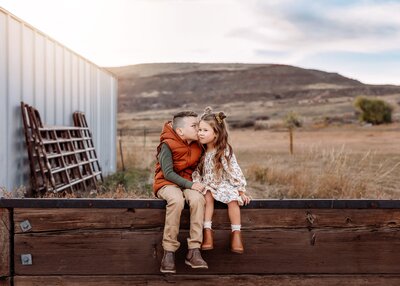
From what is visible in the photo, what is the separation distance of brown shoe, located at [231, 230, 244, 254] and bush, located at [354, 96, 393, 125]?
45.9m

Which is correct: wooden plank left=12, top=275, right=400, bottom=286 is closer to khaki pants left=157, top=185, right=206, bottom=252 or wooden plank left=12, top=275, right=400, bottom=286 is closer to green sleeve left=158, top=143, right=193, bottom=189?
khaki pants left=157, top=185, right=206, bottom=252

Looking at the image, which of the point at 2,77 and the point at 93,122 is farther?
the point at 93,122

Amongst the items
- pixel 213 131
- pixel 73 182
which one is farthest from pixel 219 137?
pixel 73 182

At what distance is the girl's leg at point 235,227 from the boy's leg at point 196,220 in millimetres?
178

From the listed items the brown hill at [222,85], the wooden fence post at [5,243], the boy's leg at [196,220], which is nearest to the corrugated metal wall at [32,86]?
the wooden fence post at [5,243]

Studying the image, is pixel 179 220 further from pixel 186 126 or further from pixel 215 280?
pixel 186 126

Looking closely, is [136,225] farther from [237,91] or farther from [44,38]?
[237,91]

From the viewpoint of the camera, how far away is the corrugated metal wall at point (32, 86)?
31.2ft

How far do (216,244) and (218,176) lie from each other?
1.46ft

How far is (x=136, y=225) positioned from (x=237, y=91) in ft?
284

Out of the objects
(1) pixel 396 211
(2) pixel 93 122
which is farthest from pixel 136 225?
(2) pixel 93 122

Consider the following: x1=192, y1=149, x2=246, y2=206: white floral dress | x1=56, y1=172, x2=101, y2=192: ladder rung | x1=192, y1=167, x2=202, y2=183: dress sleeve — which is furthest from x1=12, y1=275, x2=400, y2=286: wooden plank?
x1=56, y1=172, x2=101, y2=192: ladder rung

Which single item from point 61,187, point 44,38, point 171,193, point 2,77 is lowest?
point 61,187

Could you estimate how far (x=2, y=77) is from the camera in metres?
9.41
